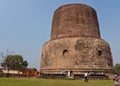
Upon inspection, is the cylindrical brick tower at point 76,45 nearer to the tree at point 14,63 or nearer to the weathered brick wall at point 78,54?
the weathered brick wall at point 78,54

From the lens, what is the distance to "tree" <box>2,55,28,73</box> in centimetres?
5120

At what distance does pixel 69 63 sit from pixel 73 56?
93 cm

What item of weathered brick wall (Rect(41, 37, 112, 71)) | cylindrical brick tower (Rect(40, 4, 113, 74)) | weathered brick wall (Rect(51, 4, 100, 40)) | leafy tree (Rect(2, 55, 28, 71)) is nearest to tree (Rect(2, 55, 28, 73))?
leafy tree (Rect(2, 55, 28, 71))

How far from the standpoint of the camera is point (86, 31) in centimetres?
2425

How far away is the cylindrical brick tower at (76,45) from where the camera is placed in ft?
73.2

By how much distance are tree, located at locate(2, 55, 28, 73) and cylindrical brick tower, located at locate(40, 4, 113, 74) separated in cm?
2792

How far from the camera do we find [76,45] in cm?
2280

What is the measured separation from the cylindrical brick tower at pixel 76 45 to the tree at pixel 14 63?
27919 mm

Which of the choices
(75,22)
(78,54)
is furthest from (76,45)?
(75,22)

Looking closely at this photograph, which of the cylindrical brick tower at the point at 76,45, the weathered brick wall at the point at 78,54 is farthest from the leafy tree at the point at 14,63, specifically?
the weathered brick wall at the point at 78,54

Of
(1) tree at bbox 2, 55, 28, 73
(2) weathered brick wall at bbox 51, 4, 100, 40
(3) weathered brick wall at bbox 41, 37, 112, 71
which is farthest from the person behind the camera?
(1) tree at bbox 2, 55, 28, 73

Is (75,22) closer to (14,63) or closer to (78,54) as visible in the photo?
(78,54)

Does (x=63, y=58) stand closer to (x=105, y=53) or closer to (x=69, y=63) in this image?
(x=69, y=63)

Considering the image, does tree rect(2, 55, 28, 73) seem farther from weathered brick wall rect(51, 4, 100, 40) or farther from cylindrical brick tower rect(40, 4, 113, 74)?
weathered brick wall rect(51, 4, 100, 40)
